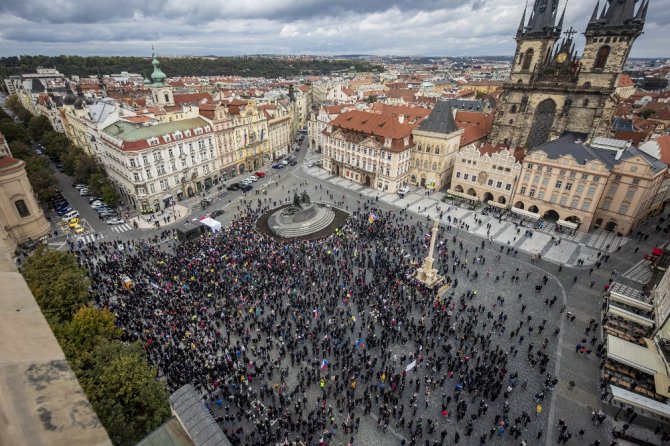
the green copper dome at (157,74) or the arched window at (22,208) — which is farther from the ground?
the green copper dome at (157,74)

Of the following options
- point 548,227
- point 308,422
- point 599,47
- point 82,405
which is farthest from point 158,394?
point 599,47

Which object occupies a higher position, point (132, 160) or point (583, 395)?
point (132, 160)

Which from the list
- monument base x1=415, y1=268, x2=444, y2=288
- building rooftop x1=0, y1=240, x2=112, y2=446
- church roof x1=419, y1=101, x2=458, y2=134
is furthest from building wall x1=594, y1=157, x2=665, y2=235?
building rooftop x1=0, y1=240, x2=112, y2=446

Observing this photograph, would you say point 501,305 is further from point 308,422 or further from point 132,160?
point 132,160

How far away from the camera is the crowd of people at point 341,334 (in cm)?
2536

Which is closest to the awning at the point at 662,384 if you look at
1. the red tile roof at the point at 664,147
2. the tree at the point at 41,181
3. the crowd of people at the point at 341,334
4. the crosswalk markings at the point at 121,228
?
the crowd of people at the point at 341,334

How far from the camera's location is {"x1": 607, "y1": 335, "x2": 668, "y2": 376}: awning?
2784 centimetres

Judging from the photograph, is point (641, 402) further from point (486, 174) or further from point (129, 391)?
point (486, 174)

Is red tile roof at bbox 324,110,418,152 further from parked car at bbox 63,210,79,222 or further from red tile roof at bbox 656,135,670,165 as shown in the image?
parked car at bbox 63,210,79,222

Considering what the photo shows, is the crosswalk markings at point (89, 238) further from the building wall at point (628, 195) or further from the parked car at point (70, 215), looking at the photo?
the building wall at point (628, 195)

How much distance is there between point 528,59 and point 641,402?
5829 cm

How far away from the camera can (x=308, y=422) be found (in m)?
24.9

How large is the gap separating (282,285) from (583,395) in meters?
28.3

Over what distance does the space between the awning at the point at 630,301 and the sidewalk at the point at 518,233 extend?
829 cm
